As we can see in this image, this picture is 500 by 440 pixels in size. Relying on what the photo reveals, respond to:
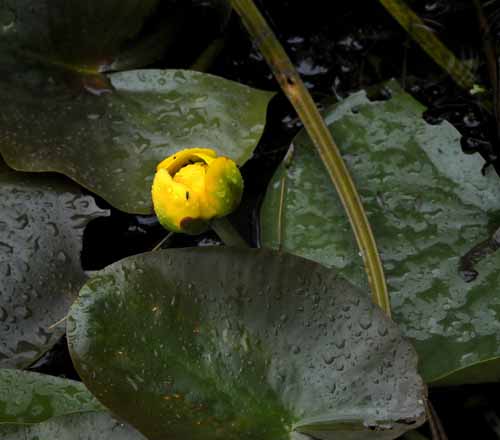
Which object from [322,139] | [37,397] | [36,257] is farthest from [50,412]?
[322,139]

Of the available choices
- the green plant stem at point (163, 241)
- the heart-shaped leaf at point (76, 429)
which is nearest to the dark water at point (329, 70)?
the green plant stem at point (163, 241)

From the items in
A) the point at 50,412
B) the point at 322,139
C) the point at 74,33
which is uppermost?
the point at 74,33

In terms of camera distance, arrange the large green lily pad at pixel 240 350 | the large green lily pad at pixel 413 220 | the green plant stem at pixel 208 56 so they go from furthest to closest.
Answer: the green plant stem at pixel 208 56 < the large green lily pad at pixel 413 220 < the large green lily pad at pixel 240 350

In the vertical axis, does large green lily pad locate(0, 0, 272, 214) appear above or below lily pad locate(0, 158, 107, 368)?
above

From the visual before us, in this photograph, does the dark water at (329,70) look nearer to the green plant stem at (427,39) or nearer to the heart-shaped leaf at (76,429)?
the green plant stem at (427,39)

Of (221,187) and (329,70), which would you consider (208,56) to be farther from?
(221,187)

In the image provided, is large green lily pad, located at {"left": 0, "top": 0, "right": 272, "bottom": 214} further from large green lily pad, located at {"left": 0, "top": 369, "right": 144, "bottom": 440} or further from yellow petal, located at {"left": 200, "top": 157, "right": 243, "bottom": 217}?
large green lily pad, located at {"left": 0, "top": 369, "right": 144, "bottom": 440}

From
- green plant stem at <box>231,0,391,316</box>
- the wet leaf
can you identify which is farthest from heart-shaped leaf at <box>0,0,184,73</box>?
the wet leaf
